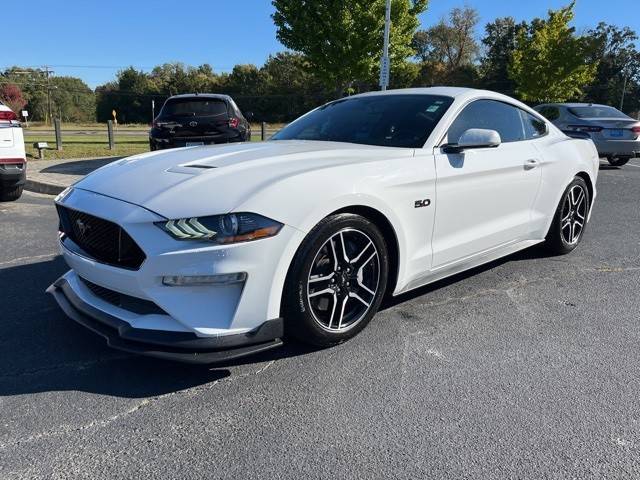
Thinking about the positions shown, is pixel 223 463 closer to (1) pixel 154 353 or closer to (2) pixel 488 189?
(1) pixel 154 353

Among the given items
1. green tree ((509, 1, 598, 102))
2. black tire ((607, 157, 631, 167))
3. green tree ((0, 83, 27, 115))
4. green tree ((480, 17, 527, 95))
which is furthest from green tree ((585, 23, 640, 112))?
green tree ((0, 83, 27, 115))

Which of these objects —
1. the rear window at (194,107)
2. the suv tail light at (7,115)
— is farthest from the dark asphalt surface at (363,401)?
the rear window at (194,107)

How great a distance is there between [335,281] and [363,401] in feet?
2.31

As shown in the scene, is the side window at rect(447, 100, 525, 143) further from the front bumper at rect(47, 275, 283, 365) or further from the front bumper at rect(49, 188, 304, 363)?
the front bumper at rect(47, 275, 283, 365)

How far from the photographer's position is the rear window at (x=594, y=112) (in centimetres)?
1230

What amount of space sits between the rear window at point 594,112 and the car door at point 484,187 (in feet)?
30.4

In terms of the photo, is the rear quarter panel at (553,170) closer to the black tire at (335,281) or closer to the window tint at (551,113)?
the black tire at (335,281)

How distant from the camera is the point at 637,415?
237 cm

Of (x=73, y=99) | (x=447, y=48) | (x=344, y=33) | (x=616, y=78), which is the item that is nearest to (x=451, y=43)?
(x=447, y=48)

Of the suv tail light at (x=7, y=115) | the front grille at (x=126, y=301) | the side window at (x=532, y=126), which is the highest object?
the suv tail light at (x=7, y=115)

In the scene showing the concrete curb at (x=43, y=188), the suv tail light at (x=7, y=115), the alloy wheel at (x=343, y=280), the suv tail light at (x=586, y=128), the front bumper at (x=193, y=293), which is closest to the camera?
the front bumper at (x=193, y=293)

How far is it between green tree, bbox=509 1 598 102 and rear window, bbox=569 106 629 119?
17275 mm

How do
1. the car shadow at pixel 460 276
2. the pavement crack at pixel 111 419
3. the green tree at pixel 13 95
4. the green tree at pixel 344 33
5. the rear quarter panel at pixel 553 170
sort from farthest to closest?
the green tree at pixel 13 95, the green tree at pixel 344 33, the rear quarter panel at pixel 553 170, the car shadow at pixel 460 276, the pavement crack at pixel 111 419

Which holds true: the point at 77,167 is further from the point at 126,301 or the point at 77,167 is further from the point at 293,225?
the point at 293,225
